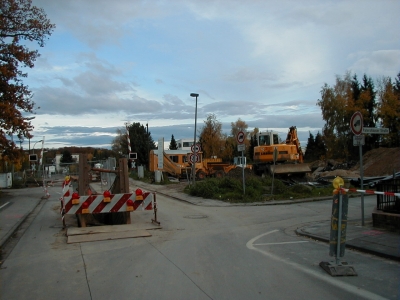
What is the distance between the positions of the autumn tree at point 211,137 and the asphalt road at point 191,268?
53.4 meters

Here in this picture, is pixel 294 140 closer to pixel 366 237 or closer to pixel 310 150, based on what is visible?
pixel 366 237

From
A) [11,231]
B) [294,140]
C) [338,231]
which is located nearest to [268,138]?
[294,140]

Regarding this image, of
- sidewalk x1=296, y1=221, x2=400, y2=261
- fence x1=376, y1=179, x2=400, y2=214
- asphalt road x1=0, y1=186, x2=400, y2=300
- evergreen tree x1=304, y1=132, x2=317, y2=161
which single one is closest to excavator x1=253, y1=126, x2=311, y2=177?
sidewalk x1=296, y1=221, x2=400, y2=261

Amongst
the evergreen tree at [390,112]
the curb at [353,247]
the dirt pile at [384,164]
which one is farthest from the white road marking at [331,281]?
the evergreen tree at [390,112]

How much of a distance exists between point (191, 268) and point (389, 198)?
661 centimetres

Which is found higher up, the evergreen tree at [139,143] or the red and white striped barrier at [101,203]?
the evergreen tree at [139,143]

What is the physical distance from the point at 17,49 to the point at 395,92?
148ft

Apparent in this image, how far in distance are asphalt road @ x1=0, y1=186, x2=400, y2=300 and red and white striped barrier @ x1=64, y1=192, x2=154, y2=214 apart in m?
0.87

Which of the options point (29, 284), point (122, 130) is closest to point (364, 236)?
point (29, 284)

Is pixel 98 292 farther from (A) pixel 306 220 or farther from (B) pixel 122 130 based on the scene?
(B) pixel 122 130

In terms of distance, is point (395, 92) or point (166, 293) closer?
point (166, 293)

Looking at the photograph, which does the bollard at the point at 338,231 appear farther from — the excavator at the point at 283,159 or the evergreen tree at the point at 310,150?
the evergreen tree at the point at 310,150

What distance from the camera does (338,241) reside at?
Answer: 21.5 ft

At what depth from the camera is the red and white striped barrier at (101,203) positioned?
36.4ft
